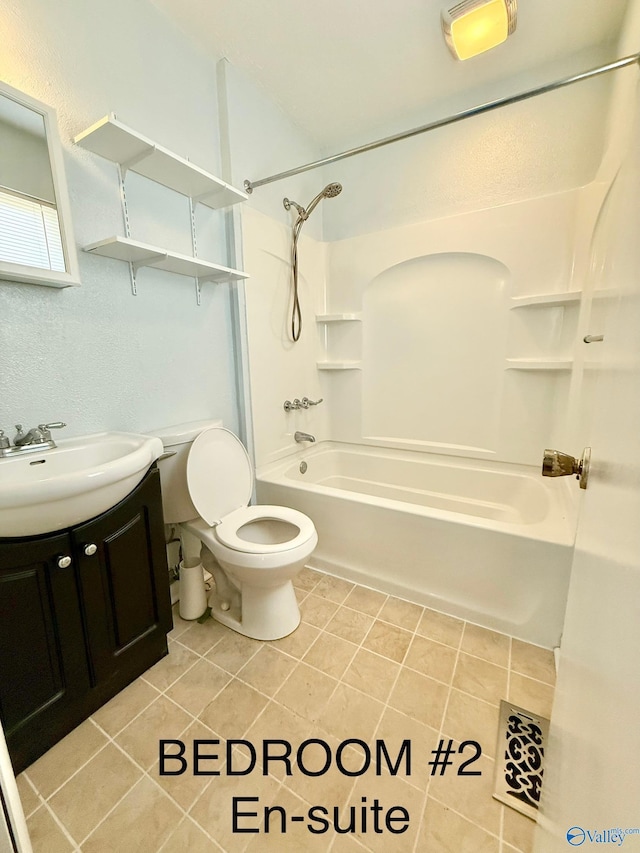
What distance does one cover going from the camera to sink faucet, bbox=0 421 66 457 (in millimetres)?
1074

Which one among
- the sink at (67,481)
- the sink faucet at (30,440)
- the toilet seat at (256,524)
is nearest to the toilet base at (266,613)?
the toilet seat at (256,524)

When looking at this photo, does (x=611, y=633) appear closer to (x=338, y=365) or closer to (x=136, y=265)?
(x=136, y=265)

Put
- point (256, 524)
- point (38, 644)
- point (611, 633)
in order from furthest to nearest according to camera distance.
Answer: point (256, 524) → point (38, 644) → point (611, 633)

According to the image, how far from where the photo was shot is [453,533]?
5.12 feet

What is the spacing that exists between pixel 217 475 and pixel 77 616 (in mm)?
691

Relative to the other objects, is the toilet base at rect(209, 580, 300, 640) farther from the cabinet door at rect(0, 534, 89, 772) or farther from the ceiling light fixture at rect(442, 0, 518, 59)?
the ceiling light fixture at rect(442, 0, 518, 59)

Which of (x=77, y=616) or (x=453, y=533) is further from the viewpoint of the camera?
(x=453, y=533)

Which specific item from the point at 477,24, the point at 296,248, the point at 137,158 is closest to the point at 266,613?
the point at 137,158

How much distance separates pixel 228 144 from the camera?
176 cm

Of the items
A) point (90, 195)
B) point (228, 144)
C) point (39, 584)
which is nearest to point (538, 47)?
point (228, 144)

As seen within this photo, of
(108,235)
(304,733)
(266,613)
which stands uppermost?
(108,235)

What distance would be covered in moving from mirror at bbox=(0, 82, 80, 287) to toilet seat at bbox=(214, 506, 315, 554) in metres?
1.08

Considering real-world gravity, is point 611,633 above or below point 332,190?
below

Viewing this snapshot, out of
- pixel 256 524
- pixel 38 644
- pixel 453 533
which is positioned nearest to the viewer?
pixel 38 644
